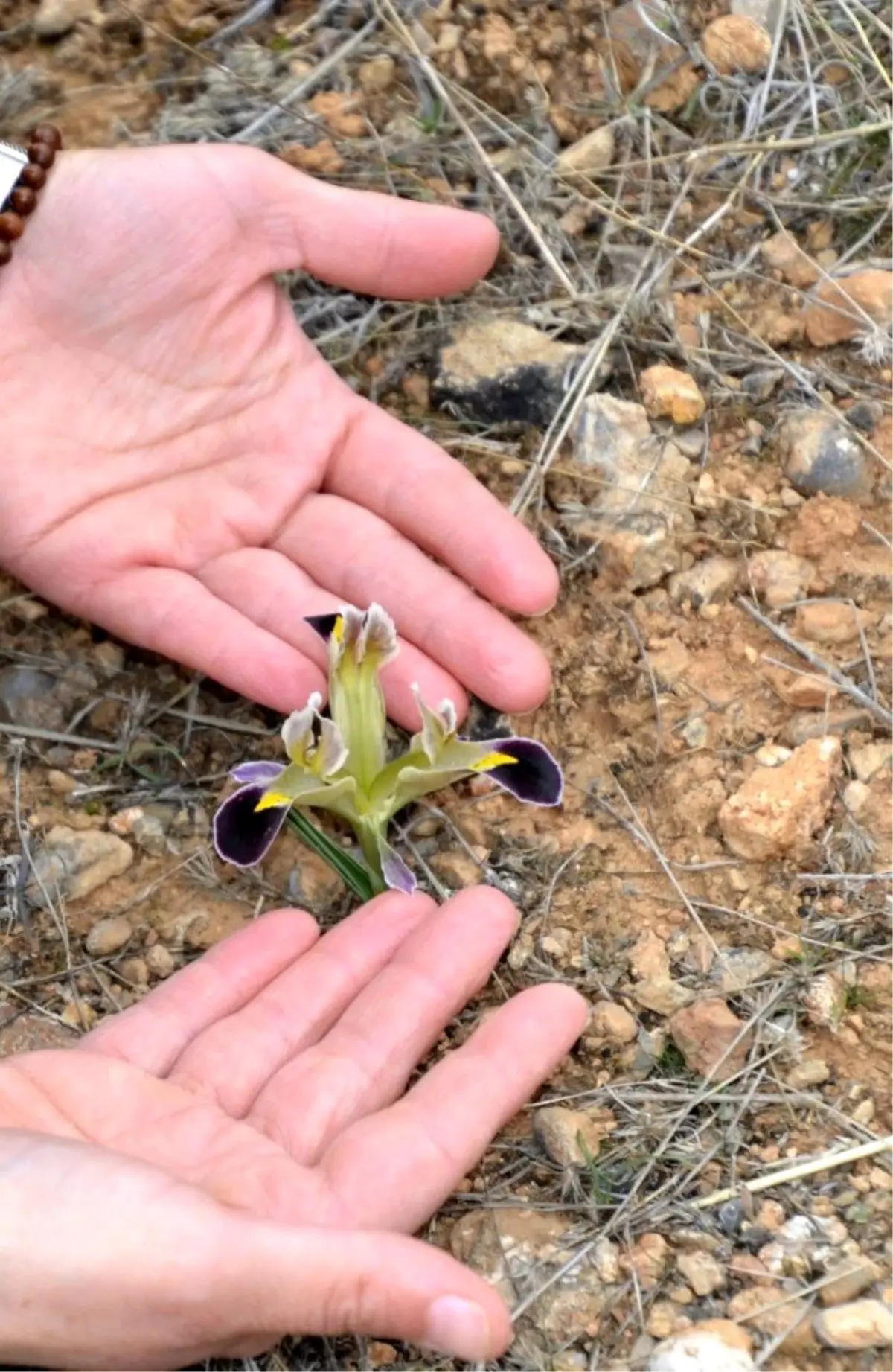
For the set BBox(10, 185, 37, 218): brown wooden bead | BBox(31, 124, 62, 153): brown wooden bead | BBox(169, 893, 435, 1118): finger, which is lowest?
BBox(169, 893, 435, 1118): finger

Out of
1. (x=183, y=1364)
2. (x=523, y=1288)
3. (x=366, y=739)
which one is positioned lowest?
(x=523, y=1288)

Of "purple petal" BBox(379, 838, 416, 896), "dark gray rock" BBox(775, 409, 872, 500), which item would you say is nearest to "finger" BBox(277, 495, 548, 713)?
"purple petal" BBox(379, 838, 416, 896)

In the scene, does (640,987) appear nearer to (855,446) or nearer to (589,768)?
(589,768)

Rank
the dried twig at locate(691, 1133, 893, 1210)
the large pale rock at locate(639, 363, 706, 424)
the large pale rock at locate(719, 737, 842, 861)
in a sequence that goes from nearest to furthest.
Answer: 1. the dried twig at locate(691, 1133, 893, 1210)
2. the large pale rock at locate(719, 737, 842, 861)
3. the large pale rock at locate(639, 363, 706, 424)

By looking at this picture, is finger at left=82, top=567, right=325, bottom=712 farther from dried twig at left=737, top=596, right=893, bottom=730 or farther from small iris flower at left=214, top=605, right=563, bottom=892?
dried twig at left=737, top=596, right=893, bottom=730

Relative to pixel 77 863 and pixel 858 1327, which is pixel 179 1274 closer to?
pixel 858 1327

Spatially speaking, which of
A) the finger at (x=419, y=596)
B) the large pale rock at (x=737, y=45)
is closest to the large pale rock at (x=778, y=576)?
the finger at (x=419, y=596)

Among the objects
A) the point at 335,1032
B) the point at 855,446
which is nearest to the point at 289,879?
the point at 335,1032

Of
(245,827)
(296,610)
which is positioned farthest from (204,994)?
(296,610)
